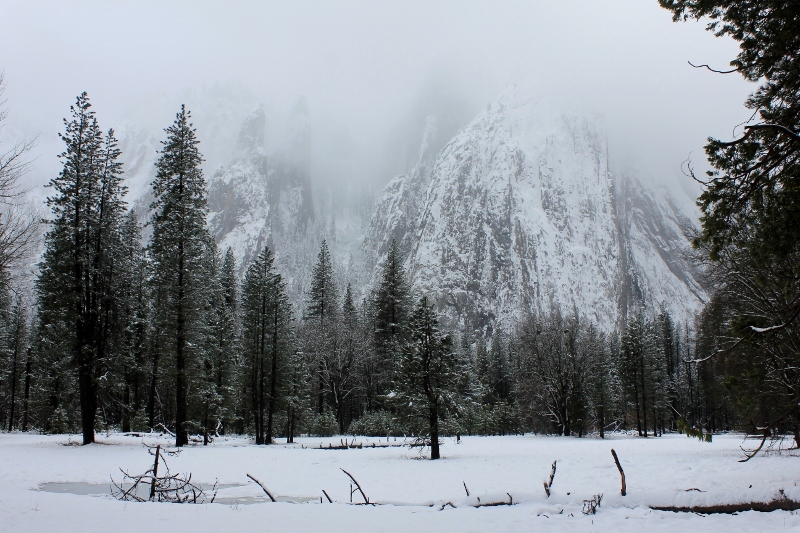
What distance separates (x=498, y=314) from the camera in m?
107

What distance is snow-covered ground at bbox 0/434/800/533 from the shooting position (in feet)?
27.3

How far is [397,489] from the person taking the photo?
13.9m

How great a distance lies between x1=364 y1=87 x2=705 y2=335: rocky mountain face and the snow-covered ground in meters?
83.0

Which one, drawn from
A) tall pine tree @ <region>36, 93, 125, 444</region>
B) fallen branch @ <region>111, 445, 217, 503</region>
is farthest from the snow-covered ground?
Answer: tall pine tree @ <region>36, 93, 125, 444</region>

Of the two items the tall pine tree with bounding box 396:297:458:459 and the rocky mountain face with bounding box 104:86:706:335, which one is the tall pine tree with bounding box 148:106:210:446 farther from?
the rocky mountain face with bounding box 104:86:706:335

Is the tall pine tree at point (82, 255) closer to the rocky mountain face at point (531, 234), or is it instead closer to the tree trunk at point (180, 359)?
the tree trunk at point (180, 359)

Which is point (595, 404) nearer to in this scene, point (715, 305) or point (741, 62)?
point (715, 305)

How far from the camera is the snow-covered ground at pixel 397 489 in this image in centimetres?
834

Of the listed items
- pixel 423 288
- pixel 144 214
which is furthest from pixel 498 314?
pixel 144 214

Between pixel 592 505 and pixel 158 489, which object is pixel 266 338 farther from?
pixel 592 505

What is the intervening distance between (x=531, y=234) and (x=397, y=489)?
4238 inches

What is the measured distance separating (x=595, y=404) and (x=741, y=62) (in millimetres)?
38049

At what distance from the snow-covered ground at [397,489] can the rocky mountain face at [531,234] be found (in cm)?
8299

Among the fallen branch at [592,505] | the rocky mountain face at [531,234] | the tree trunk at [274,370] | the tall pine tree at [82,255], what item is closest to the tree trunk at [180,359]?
the tall pine tree at [82,255]
